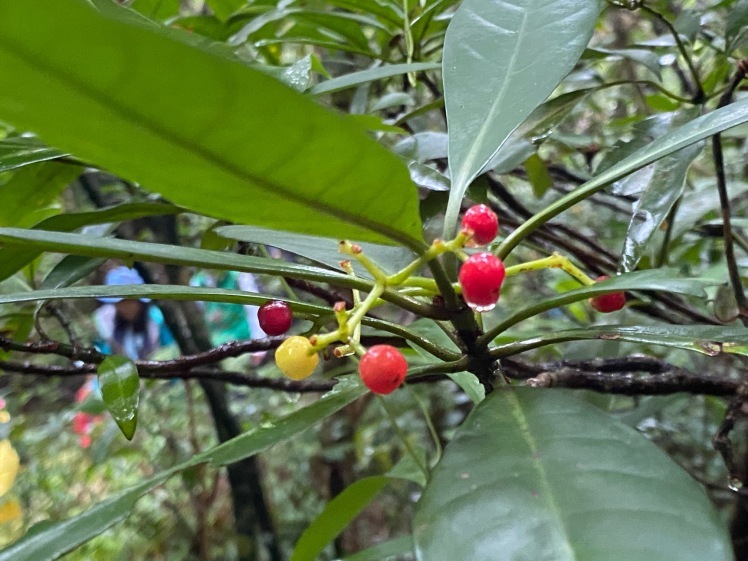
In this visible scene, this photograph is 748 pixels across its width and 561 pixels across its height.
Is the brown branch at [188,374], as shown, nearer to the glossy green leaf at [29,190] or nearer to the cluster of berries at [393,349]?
the glossy green leaf at [29,190]

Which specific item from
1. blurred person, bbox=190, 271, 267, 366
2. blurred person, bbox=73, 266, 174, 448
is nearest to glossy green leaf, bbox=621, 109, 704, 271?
blurred person, bbox=190, 271, 267, 366

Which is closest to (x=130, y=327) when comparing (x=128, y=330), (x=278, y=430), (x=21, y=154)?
(x=128, y=330)

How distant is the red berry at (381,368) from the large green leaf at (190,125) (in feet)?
0.28

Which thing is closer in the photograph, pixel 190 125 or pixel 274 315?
pixel 190 125

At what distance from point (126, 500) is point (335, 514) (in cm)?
28

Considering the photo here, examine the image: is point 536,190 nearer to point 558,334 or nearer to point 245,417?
point 558,334

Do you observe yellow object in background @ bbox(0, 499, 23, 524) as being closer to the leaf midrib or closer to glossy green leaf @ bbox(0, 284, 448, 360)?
glossy green leaf @ bbox(0, 284, 448, 360)

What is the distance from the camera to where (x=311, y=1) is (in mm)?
1190

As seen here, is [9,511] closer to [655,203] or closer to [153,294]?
[153,294]

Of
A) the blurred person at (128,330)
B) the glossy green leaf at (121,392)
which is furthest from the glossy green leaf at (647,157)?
the blurred person at (128,330)

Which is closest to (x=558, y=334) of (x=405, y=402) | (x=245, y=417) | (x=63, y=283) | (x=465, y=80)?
(x=465, y=80)

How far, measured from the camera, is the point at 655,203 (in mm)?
604

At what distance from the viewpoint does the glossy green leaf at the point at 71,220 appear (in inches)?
22.8

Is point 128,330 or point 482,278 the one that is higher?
point 482,278
